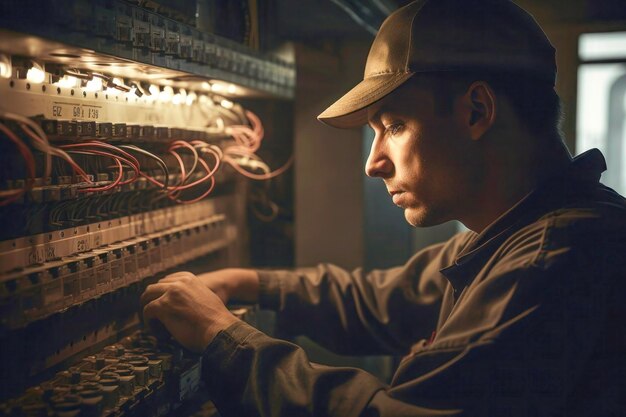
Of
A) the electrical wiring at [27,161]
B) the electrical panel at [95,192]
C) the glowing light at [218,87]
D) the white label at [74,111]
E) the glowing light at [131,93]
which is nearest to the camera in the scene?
the electrical wiring at [27,161]

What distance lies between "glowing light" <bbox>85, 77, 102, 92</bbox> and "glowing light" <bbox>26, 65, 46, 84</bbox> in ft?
0.48

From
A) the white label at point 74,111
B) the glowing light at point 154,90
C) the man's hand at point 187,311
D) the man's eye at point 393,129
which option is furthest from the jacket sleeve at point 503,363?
the glowing light at point 154,90

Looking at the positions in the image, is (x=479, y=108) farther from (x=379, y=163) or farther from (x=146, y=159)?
(x=146, y=159)

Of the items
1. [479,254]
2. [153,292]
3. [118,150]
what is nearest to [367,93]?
[479,254]

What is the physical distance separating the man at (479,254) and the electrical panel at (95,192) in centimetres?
13

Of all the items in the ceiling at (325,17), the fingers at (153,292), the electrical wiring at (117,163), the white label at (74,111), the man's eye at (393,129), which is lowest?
the fingers at (153,292)

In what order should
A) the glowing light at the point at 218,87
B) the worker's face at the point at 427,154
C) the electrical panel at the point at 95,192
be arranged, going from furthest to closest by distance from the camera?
the glowing light at the point at 218,87 < the worker's face at the point at 427,154 < the electrical panel at the point at 95,192

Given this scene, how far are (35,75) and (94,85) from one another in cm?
18

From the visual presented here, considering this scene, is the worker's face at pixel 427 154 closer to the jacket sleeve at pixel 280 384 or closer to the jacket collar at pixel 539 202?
the jacket collar at pixel 539 202

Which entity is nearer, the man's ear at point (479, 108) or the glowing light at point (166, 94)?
the man's ear at point (479, 108)

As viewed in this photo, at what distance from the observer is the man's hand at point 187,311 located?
1.40 metres

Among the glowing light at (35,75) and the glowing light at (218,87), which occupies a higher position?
the glowing light at (218,87)

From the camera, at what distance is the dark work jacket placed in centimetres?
117

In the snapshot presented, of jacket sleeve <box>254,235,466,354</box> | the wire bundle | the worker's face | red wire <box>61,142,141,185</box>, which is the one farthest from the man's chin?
red wire <box>61,142,141,185</box>
